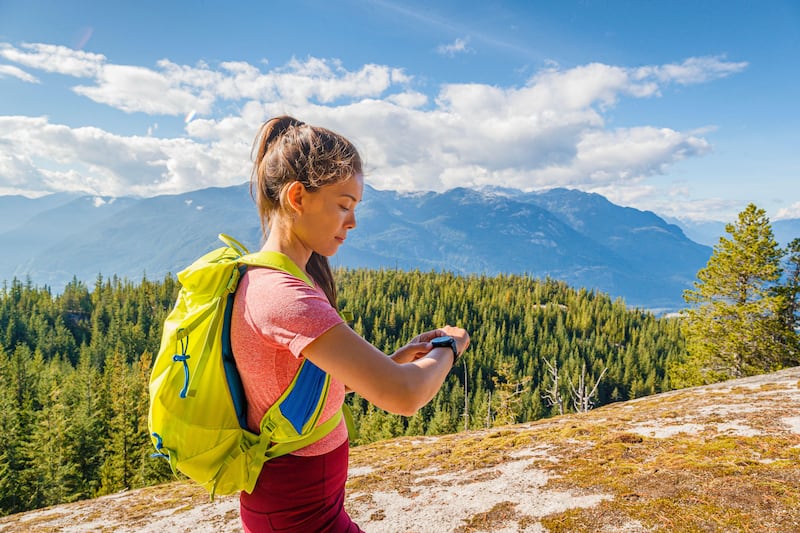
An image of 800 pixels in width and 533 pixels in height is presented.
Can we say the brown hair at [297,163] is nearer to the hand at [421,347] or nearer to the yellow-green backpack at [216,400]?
the yellow-green backpack at [216,400]

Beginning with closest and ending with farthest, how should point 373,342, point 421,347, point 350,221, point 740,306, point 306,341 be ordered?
point 306,341 < point 350,221 < point 421,347 < point 740,306 < point 373,342

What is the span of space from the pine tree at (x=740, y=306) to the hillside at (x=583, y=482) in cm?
1637

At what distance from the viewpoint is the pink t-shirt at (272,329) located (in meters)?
1.53

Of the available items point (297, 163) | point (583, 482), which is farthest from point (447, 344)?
point (583, 482)

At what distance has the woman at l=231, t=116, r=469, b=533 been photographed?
153 centimetres

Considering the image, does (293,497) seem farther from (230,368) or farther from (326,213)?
(326,213)

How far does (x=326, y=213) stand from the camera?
1876mm

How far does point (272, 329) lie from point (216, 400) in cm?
42

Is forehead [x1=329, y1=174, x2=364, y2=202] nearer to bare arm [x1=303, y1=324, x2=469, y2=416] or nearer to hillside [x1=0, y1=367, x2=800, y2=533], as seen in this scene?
bare arm [x1=303, y1=324, x2=469, y2=416]

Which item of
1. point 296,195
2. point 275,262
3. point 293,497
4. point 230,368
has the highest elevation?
point 296,195

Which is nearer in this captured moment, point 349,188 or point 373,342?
point 349,188

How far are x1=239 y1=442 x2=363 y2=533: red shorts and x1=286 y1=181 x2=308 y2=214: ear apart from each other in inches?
39.1

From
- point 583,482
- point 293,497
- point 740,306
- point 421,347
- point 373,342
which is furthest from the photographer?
point 373,342

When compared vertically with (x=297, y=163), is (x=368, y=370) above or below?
below
